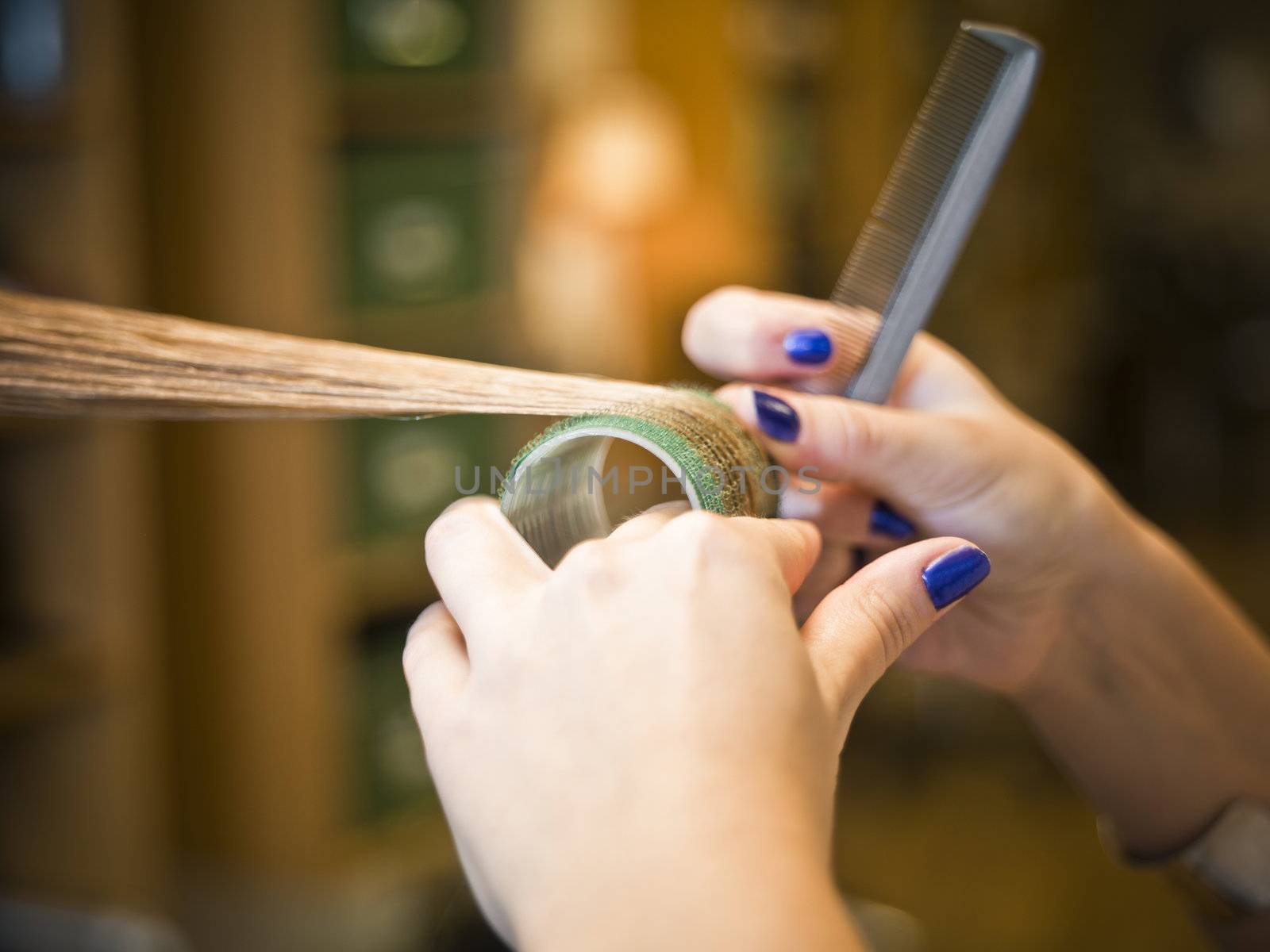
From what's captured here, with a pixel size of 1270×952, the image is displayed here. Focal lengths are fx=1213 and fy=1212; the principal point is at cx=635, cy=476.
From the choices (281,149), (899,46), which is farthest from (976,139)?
(899,46)

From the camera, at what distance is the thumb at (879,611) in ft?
1.40

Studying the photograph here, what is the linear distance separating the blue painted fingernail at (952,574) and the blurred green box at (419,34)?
148 centimetres

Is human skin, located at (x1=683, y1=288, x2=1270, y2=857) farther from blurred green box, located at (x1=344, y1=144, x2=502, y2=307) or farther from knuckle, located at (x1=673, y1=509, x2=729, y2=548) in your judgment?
blurred green box, located at (x1=344, y1=144, x2=502, y2=307)

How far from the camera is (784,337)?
0.69m

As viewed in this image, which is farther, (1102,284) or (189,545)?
(1102,284)

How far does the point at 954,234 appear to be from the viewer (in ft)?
1.93

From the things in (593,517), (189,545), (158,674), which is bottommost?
(158,674)

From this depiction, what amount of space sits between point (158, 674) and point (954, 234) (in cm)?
149

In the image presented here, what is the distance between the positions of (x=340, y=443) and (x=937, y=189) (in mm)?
1291

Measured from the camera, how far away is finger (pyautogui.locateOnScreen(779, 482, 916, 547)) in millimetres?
665

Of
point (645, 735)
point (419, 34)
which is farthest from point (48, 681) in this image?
point (645, 735)

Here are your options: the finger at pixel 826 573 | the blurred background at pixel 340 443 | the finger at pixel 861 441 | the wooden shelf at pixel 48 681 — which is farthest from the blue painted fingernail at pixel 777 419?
the wooden shelf at pixel 48 681

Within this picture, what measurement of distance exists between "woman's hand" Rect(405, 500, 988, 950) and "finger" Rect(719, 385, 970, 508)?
0.56 ft

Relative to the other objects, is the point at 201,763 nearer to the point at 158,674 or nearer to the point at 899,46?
the point at 158,674
